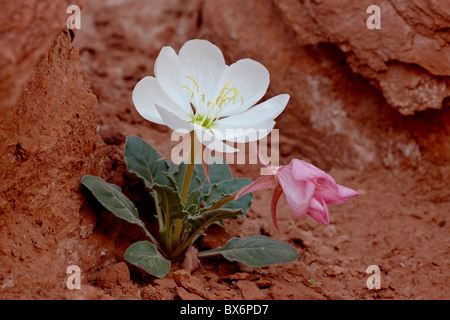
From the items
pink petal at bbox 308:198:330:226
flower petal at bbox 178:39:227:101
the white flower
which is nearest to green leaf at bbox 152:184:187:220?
the white flower

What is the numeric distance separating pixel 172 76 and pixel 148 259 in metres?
0.69

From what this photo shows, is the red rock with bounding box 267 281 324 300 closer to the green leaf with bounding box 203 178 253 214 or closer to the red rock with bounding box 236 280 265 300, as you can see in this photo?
the red rock with bounding box 236 280 265 300

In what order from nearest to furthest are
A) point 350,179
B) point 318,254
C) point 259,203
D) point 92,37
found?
point 318,254, point 259,203, point 350,179, point 92,37

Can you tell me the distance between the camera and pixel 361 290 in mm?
2137

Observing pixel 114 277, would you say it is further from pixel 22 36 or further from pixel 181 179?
pixel 22 36

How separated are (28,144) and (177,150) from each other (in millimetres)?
556

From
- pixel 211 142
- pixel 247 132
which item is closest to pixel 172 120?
pixel 211 142

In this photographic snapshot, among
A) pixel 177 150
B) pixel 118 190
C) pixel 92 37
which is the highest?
pixel 92 37

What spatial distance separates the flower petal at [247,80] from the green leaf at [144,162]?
465 mm

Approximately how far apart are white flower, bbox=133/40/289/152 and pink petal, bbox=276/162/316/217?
0.62ft

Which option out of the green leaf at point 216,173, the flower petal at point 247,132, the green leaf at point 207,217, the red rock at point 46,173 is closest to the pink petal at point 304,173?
the flower petal at point 247,132
